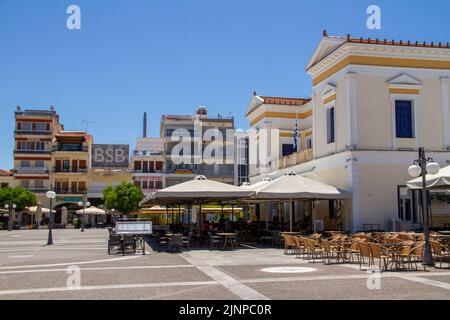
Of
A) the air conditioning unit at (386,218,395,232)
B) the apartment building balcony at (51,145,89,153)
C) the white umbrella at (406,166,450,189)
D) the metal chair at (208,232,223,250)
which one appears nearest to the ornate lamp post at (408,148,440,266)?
the white umbrella at (406,166,450,189)

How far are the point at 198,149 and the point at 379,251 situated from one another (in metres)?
61.1

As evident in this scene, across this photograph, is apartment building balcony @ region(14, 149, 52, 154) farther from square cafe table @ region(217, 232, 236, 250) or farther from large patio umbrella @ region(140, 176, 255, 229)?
square cafe table @ region(217, 232, 236, 250)

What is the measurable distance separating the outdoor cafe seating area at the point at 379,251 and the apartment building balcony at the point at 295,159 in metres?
12.0

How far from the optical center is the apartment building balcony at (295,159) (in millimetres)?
28938

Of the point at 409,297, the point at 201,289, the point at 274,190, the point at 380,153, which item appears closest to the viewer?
the point at 409,297

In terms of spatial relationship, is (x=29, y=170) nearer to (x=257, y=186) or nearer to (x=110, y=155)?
(x=110, y=155)

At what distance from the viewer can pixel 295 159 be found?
31078 millimetres

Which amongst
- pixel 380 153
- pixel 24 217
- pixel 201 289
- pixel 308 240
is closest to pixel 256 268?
pixel 308 240

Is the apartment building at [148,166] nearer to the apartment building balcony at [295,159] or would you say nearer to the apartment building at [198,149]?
the apartment building at [198,149]

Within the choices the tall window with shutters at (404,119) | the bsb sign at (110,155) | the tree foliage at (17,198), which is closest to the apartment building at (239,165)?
the bsb sign at (110,155)

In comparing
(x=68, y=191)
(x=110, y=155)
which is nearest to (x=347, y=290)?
(x=68, y=191)

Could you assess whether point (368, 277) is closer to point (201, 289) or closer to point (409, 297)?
point (409, 297)
